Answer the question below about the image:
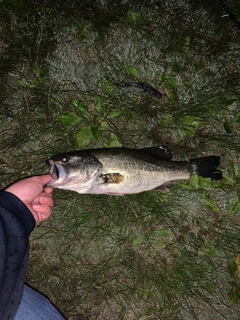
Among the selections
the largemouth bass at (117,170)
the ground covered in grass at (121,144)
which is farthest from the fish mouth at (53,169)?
the ground covered in grass at (121,144)

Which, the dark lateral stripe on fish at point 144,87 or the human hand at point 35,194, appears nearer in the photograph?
the human hand at point 35,194

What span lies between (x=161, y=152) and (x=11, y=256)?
6.24 feet

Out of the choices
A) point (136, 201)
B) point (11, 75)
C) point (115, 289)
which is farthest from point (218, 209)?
point (11, 75)

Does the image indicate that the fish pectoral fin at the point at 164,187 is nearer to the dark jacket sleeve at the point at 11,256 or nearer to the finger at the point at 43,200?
the finger at the point at 43,200

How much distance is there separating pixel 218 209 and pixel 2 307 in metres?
2.61

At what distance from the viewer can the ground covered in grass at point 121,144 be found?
3762 millimetres

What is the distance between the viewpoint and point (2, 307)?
246 centimetres

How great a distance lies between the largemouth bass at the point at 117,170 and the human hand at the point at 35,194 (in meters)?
0.16

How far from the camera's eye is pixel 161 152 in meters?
3.53

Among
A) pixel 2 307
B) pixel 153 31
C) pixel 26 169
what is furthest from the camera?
pixel 153 31

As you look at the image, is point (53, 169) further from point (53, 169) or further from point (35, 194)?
point (35, 194)

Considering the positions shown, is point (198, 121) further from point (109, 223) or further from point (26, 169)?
point (26, 169)

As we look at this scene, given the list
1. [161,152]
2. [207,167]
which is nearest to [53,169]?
[161,152]

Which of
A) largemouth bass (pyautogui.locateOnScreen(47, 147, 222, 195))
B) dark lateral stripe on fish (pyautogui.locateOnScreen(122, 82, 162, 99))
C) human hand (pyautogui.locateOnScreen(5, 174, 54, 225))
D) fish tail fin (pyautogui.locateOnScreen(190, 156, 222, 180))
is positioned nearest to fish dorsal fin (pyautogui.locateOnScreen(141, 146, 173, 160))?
largemouth bass (pyautogui.locateOnScreen(47, 147, 222, 195))
